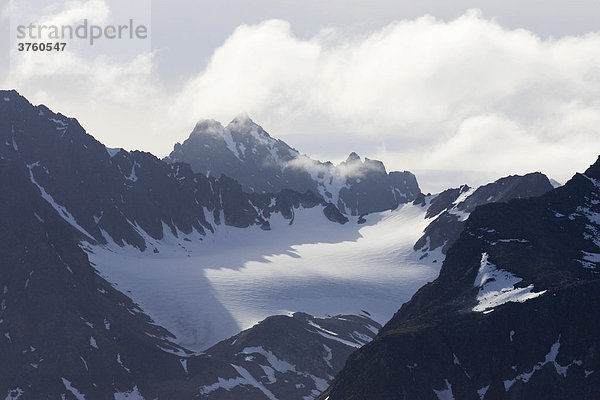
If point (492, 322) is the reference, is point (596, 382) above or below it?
below

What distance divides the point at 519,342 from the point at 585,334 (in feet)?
40.5

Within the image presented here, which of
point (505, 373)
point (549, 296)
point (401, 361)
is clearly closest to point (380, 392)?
point (401, 361)

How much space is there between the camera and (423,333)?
655ft

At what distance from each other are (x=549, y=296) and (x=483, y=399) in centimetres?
2642

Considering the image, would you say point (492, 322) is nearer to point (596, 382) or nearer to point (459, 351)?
point (459, 351)

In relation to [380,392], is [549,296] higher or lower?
higher

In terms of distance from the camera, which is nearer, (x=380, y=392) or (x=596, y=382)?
(x=596, y=382)

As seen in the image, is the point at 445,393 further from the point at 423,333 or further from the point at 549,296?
the point at 549,296

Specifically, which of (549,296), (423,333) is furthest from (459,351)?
(549,296)

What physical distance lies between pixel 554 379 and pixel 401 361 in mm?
29612

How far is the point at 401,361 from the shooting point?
194m

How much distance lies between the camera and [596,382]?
577 ft

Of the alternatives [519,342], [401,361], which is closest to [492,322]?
[519,342]

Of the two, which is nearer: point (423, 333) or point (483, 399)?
point (483, 399)
